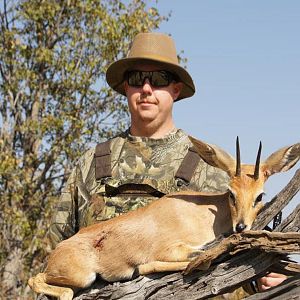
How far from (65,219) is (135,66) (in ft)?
6.14

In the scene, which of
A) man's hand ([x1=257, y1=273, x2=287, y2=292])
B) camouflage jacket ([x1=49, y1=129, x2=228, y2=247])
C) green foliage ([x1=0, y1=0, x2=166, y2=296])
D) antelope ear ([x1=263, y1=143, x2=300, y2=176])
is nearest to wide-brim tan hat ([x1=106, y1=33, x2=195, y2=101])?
camouflage jacket ([x1=49, y1=129, x2=228, y2=247])

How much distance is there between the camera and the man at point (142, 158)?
25.4 ft

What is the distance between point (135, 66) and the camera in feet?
26.9

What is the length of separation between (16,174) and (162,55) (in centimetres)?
1544

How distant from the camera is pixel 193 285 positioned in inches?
219

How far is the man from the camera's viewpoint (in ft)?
25.4

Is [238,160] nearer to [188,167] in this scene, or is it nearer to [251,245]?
[251,245]

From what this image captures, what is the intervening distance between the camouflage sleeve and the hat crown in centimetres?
158

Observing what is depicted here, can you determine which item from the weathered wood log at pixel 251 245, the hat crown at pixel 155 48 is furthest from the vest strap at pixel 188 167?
the weathered wood log at pixel 251 245

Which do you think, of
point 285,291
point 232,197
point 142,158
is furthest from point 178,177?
point 285,291

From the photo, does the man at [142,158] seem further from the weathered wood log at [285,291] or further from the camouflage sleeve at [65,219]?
the weathered wood log at [285,291]

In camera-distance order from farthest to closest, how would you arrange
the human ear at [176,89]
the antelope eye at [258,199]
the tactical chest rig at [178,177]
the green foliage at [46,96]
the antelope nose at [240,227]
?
the green foliage at [46,96]
the human ear at [176,89]
the tactical chest rig at [178,177]
the antelope eye at [258,199]
the antelope nose at [240,227]

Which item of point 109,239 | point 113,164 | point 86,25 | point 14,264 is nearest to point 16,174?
point 14,264

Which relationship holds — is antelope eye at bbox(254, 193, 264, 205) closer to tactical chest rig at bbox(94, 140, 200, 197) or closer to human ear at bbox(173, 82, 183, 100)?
tactical chest rig at bbox(94, 140, 200, 197)
